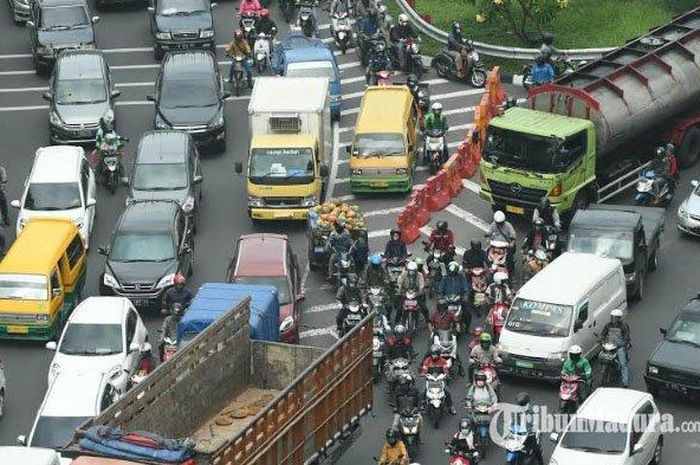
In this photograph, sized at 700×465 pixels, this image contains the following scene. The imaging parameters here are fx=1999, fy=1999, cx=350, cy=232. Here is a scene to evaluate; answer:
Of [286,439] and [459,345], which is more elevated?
[286,439]

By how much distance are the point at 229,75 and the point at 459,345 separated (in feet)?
56.9

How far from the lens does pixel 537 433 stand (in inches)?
1457

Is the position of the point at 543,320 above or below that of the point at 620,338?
above

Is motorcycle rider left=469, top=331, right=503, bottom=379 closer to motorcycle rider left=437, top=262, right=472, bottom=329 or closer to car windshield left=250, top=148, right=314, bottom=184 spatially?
motorcycle rider left=437, top=262, right=472, bottom=329

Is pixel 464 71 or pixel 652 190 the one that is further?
pixel 464 71

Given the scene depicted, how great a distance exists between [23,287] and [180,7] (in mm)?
18571

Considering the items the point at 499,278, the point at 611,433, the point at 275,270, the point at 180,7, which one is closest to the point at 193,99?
the point at 180,7

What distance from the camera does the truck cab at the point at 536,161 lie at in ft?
152

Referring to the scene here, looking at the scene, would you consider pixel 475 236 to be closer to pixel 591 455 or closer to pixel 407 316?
pixel 407 316

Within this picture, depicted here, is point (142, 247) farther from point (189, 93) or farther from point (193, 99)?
point (189, 93)

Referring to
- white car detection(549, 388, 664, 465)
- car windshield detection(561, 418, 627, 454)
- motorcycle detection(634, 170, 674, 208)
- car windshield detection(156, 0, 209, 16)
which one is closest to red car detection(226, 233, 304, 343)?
white car detection(549, 388, 664, 465)

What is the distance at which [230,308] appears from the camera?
38.4 meters

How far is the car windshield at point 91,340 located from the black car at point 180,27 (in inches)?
765

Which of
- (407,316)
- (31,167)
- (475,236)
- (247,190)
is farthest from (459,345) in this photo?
(31,167)
